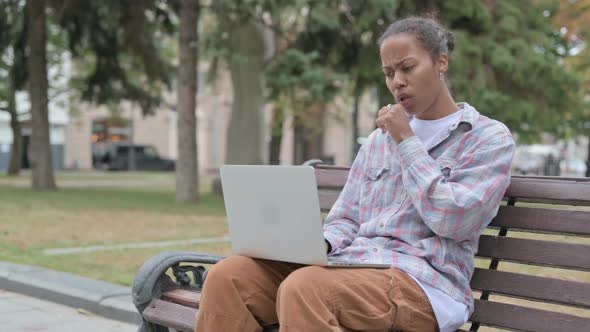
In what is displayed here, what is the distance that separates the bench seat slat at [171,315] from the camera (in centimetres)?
332

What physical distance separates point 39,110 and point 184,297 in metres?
17.4

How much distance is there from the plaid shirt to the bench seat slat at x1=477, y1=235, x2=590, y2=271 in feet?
0.43

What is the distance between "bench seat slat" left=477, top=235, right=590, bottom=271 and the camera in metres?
2.96

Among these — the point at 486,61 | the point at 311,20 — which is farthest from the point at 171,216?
the point at 486,61

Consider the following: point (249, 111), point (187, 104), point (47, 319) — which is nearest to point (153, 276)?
point (47, 319)

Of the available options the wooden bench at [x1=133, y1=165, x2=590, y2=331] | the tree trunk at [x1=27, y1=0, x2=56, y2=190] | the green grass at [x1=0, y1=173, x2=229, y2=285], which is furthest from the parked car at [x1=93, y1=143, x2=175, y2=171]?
the wooden bench at [x1=133, y1=165, x2=590, y2=331]

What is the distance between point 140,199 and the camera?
17.8 m

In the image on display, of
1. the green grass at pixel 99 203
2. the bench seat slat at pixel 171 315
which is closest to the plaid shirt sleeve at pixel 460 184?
the bench seat slat at pixel 171 315

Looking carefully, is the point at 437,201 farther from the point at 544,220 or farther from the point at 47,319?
the point at 47,319

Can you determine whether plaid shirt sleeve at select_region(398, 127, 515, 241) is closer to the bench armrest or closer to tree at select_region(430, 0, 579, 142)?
the bench armrest

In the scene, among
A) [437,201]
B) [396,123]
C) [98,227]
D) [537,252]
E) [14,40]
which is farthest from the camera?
[14,40]

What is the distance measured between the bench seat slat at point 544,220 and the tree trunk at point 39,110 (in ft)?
59.4

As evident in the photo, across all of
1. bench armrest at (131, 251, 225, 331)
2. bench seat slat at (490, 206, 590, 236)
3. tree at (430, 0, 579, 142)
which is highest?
tree at (430, 0, 579, 142)

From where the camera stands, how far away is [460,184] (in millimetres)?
2867
